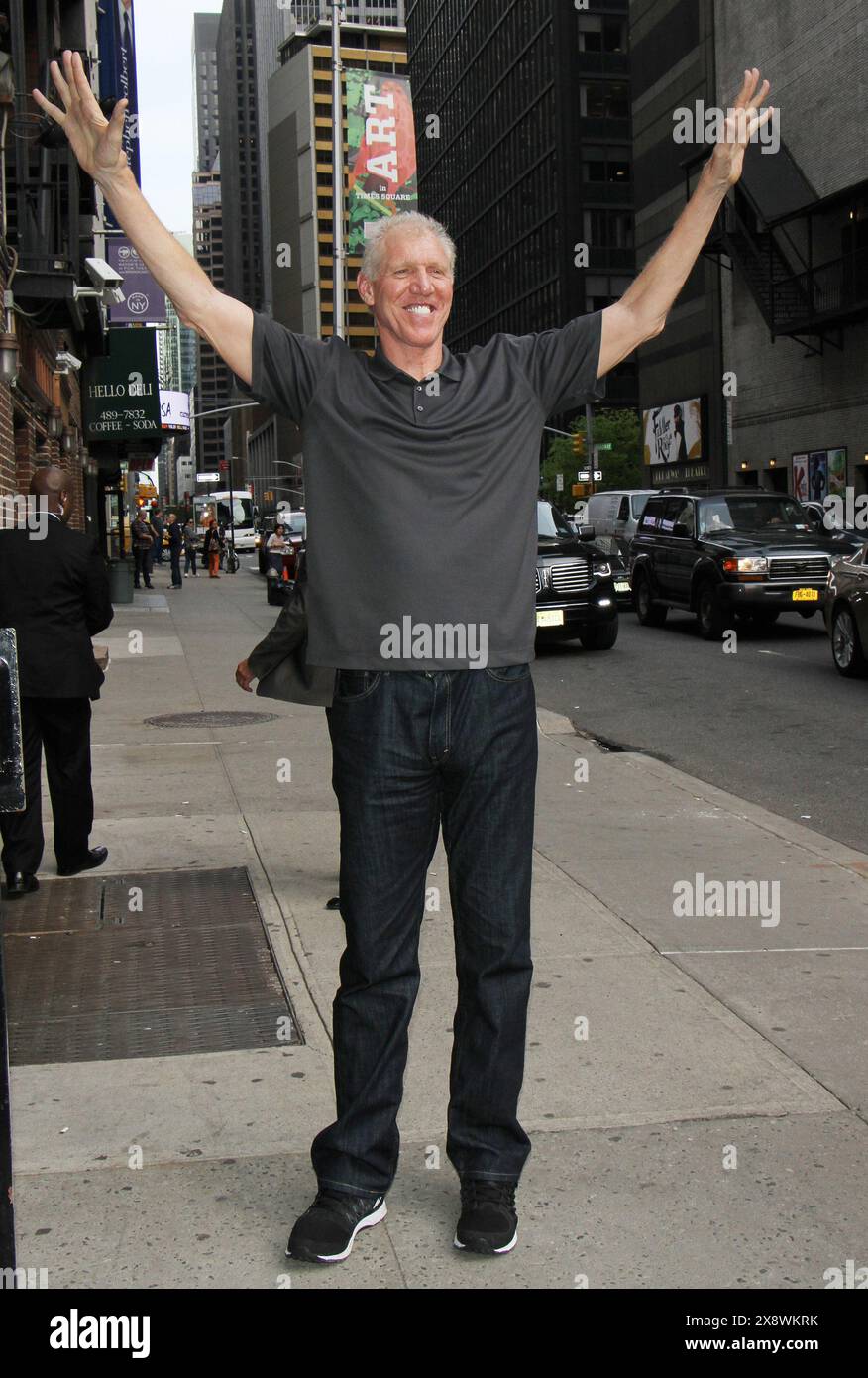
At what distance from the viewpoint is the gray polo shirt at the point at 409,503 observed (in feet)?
10.3

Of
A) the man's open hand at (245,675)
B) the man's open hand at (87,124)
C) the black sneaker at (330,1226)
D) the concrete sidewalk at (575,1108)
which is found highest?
the man's open hand at (87,124)

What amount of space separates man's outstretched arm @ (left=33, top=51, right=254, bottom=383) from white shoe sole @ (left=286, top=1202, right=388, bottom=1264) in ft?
6.20

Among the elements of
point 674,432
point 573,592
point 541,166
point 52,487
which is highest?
point 541,166

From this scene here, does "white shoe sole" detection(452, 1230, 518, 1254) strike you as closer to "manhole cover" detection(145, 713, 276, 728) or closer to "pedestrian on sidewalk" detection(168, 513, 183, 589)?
"manhole cover" detection(145, 713, 276, 728)

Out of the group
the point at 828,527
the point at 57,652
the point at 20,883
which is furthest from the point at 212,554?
the point at 20,883

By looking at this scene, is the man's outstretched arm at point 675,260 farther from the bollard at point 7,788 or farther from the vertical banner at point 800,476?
the vertical banner at point 800,476

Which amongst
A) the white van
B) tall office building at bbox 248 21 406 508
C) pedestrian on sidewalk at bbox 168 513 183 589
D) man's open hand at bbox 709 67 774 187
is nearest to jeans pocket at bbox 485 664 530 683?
man's open hand at bbox 709 67 774 187

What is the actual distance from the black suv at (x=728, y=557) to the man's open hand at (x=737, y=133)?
15252 millimetres

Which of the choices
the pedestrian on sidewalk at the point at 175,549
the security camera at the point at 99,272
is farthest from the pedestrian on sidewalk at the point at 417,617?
the pedestrian on sidewalk at the point at 175,549

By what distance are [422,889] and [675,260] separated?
1529 millimetres

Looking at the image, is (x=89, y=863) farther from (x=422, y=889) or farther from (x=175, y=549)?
(x=175, y=549)

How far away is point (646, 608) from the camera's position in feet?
72.3
